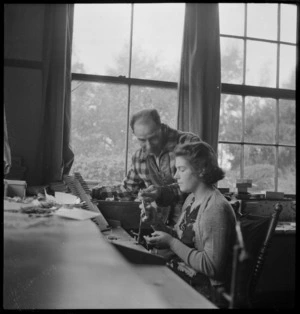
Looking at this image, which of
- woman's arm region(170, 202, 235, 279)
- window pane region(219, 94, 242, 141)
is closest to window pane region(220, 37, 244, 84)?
window pane region(219, 94, 242, 141)

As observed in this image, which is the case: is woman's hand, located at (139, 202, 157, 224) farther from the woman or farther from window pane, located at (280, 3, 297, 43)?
window pane, located at (280, 3, 297, 43)

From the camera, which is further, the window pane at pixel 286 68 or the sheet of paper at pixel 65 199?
the window pane at pixel 286 68

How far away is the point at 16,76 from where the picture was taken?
2510 mm

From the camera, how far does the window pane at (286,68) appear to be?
10.8ft

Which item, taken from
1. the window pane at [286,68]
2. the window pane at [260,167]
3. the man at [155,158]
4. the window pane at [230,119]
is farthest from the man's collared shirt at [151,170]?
Answer: the window pane at [286,68]

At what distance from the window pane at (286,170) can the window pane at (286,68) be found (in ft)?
1.91

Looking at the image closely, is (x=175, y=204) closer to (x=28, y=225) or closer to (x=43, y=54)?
(x=28, y=225)

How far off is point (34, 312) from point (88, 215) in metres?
0.80

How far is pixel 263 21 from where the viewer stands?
327cm

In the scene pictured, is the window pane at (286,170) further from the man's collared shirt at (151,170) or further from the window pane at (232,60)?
the man's collared shirt at (151,170)

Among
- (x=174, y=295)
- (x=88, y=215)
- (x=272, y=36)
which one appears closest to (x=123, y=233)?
(x=88, y=215)

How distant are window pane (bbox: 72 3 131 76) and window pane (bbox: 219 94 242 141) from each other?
0.88 metres

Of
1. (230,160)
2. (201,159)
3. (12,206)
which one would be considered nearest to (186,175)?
(201,159)

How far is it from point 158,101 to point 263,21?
1.25 meters
